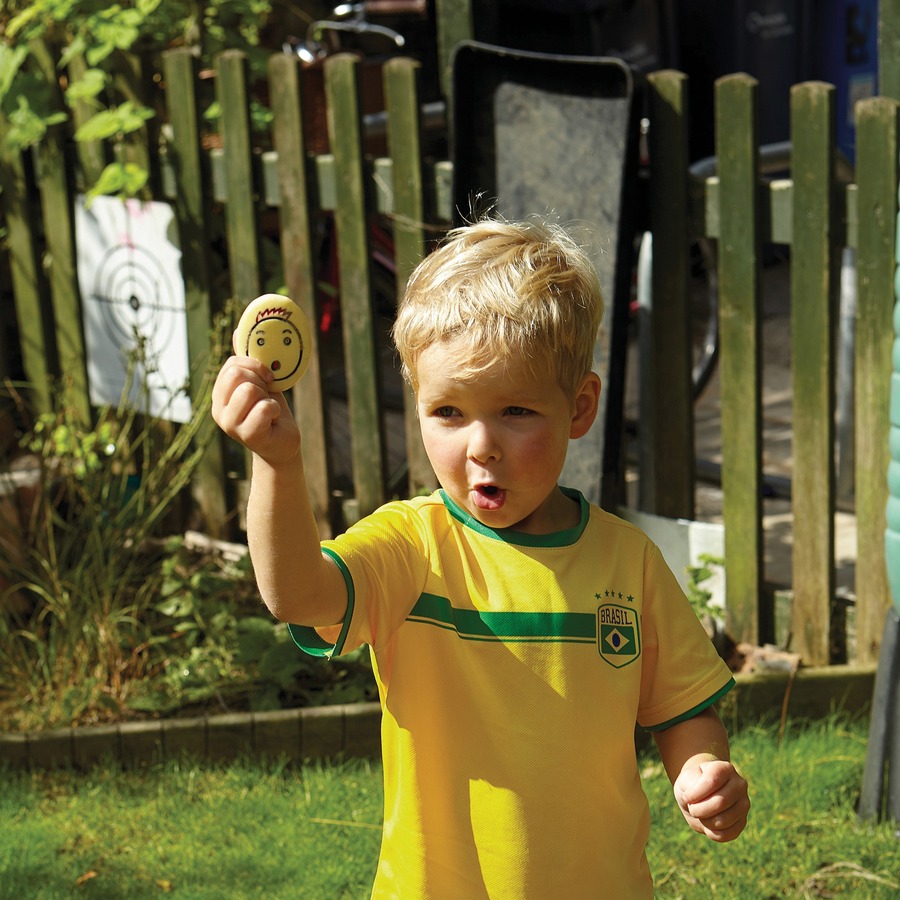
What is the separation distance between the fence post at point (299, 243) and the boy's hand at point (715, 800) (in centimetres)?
259

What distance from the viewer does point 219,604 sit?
418 cm

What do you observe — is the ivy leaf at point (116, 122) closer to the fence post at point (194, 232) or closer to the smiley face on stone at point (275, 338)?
the fence post at point (194, 232)

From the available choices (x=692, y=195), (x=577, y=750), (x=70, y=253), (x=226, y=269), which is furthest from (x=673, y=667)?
(x=70, y=253)

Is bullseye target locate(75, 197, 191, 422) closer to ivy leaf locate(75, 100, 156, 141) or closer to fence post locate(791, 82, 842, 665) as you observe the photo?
ivy leaf locate(75, 100, 156, 141)

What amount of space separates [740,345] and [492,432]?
221 centimetres

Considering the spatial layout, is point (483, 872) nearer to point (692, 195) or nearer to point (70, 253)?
point (692, 195)

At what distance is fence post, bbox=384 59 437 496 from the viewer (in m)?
4.10

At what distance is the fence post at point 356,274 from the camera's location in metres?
4.22

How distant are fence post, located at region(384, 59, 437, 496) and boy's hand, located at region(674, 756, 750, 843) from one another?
238cm

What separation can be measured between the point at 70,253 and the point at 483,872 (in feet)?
12.3

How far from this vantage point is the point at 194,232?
4.74 m

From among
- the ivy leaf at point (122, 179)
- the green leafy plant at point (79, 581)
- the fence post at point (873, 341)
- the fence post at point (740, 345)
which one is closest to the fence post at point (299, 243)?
the green leafy plant at point (79, 581)

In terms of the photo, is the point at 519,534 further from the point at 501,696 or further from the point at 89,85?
the point at 89,85

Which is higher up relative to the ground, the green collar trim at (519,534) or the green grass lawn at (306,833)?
the green collar trim at (519,534)
